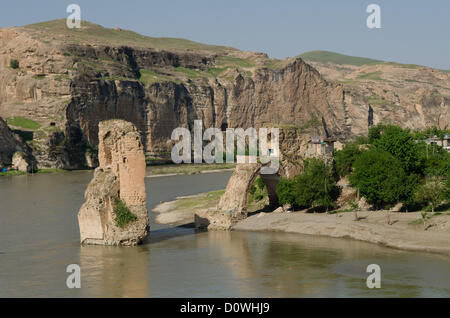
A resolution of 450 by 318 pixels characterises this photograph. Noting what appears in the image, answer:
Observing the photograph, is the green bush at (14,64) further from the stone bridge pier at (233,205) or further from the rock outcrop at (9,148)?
the stone bridge pier at (233,205)

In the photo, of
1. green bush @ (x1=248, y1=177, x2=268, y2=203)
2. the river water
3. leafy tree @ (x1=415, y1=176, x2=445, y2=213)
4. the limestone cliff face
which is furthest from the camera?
the limestone cliff face

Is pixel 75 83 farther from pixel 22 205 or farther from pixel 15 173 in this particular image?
pixel 22 205

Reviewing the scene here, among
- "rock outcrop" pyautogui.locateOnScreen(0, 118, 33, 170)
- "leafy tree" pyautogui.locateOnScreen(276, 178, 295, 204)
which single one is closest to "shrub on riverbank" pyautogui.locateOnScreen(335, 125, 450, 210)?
"leafy tree" pyautogui.locateOnScreen(276, 178, 295, 204)

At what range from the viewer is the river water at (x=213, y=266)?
2831cm

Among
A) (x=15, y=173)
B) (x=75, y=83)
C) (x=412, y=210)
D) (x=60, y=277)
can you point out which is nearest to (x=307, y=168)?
(x=412, y=210)

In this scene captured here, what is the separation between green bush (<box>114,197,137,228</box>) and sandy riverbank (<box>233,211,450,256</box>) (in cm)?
982

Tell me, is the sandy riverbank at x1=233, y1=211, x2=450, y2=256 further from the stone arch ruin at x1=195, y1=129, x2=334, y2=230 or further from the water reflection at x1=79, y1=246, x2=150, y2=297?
the water reflection at x1=79, y1=246, x2=150, y2=297

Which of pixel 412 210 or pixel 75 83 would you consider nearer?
pixel 412 210

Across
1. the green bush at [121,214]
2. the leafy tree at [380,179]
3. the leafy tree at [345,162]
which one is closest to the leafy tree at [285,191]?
the leafy tree at [380,179]

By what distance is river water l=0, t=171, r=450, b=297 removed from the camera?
28.3 metres

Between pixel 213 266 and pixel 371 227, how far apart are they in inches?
493
